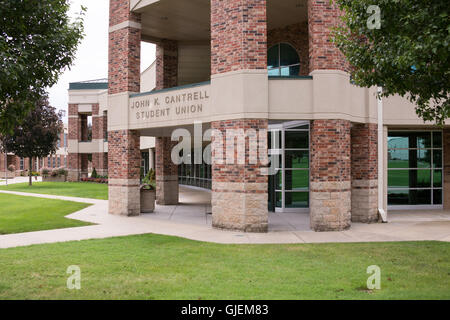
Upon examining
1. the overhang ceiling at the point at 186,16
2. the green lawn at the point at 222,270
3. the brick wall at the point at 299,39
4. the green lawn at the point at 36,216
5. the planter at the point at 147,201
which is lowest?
the green lawn at the point at 36,216

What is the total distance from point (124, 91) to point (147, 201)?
470cm

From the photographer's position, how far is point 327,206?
12391 millimetres

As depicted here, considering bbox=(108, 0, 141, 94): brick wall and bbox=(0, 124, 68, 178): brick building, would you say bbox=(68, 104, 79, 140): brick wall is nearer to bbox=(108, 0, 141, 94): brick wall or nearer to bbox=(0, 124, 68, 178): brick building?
bbox=(0, 124, 68, 178): brick building

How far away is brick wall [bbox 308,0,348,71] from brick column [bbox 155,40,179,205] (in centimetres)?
868

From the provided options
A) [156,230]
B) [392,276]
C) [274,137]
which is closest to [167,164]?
[274,137]

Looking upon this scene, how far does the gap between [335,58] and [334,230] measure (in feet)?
17.5

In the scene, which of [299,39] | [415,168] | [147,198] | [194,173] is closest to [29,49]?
[147,198]

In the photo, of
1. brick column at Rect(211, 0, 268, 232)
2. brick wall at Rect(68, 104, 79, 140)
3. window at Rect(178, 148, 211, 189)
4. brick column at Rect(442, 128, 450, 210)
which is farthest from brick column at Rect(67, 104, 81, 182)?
brick column at Rect(442, 128, 450, 210)

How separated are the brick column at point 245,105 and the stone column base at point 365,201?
A: 4086 mm

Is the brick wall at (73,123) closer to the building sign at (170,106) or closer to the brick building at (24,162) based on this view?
the brick building at (24,162)

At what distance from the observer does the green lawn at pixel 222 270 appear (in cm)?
634

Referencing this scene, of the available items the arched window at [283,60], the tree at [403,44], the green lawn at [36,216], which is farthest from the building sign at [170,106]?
the tree at [403,44]

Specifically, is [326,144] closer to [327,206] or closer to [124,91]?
[327,206]
